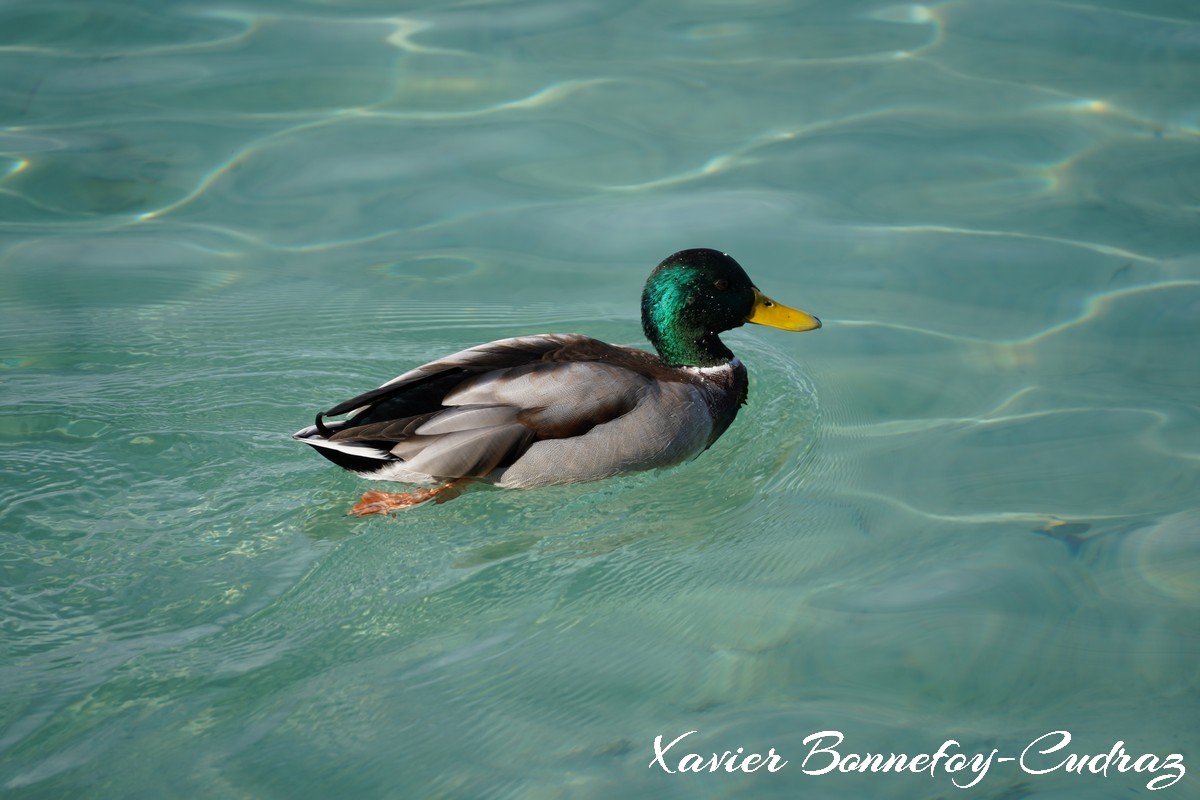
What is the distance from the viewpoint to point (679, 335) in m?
5.87

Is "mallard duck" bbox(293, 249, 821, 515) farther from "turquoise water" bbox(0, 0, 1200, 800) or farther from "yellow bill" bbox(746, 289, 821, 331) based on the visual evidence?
"yellow bill" bbox(746, 289, 821, 331)

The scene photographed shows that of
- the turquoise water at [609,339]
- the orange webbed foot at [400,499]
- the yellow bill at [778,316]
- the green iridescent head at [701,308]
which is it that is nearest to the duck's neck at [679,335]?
the green iridescent head at [701,308]

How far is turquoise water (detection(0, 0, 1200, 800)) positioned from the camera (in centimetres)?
390

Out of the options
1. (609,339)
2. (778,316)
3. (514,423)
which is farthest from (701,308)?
(514,423)

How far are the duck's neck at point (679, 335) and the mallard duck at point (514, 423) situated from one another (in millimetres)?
352

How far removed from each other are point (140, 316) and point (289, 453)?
5.35 ft

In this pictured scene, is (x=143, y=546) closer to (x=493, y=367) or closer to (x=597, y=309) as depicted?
(x=493, y=367)

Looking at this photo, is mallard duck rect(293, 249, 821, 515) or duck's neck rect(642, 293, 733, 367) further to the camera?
duck's neck rect(642, 293, 733, 367)

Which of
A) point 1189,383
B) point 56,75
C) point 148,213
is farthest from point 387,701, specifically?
point 56,75

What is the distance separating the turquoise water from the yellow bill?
35 cm

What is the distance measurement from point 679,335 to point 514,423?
42.6 inches

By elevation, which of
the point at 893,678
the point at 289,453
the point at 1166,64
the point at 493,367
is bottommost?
the point at 893,678

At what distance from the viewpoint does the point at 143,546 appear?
4.63 meters

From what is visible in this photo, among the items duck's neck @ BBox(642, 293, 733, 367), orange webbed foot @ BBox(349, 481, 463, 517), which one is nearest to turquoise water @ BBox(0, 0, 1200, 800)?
orange webbed foot @ BBox(349, 481, 463, 517)
